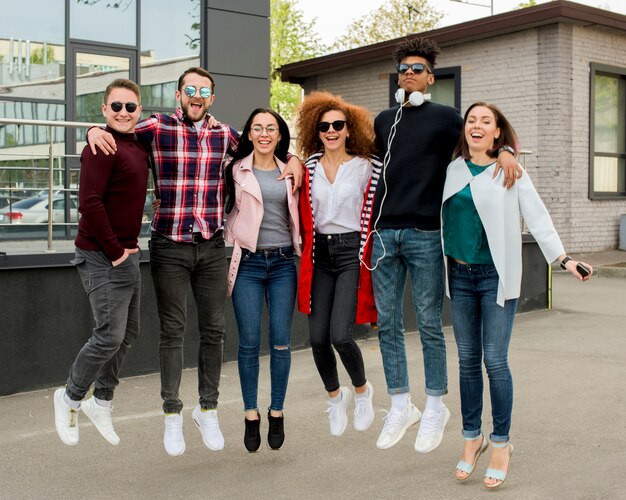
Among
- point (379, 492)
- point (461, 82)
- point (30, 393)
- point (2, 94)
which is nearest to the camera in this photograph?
point (379, 492)

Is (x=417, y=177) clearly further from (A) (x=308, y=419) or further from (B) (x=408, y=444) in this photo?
(A) (x=308, y=419)

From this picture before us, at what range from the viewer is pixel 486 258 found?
4.50 m

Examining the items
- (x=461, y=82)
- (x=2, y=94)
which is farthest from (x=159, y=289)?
(x=461, y=82)

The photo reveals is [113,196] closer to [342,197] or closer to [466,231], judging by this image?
[342,197]

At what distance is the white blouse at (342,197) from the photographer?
4.93 metres

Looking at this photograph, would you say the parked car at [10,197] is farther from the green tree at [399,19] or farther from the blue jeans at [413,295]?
the green tree at [399,19]

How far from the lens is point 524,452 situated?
5035 millimetres

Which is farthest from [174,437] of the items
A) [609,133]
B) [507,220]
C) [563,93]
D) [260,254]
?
[609,133]

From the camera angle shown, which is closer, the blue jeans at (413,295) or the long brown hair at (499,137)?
the long brown hair at (499,137)

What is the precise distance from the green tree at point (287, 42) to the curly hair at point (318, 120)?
126 ft

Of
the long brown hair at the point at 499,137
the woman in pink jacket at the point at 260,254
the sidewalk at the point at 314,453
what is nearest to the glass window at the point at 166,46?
the sidewalk at the point at 314,453

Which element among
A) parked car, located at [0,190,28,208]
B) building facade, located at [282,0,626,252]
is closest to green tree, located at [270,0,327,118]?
building facade, located at [282,0,626,252]

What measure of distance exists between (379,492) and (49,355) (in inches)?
132

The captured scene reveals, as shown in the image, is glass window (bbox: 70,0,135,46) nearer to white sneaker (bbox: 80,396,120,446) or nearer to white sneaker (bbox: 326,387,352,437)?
white sneaker (bbox: 80,396,120,446)
